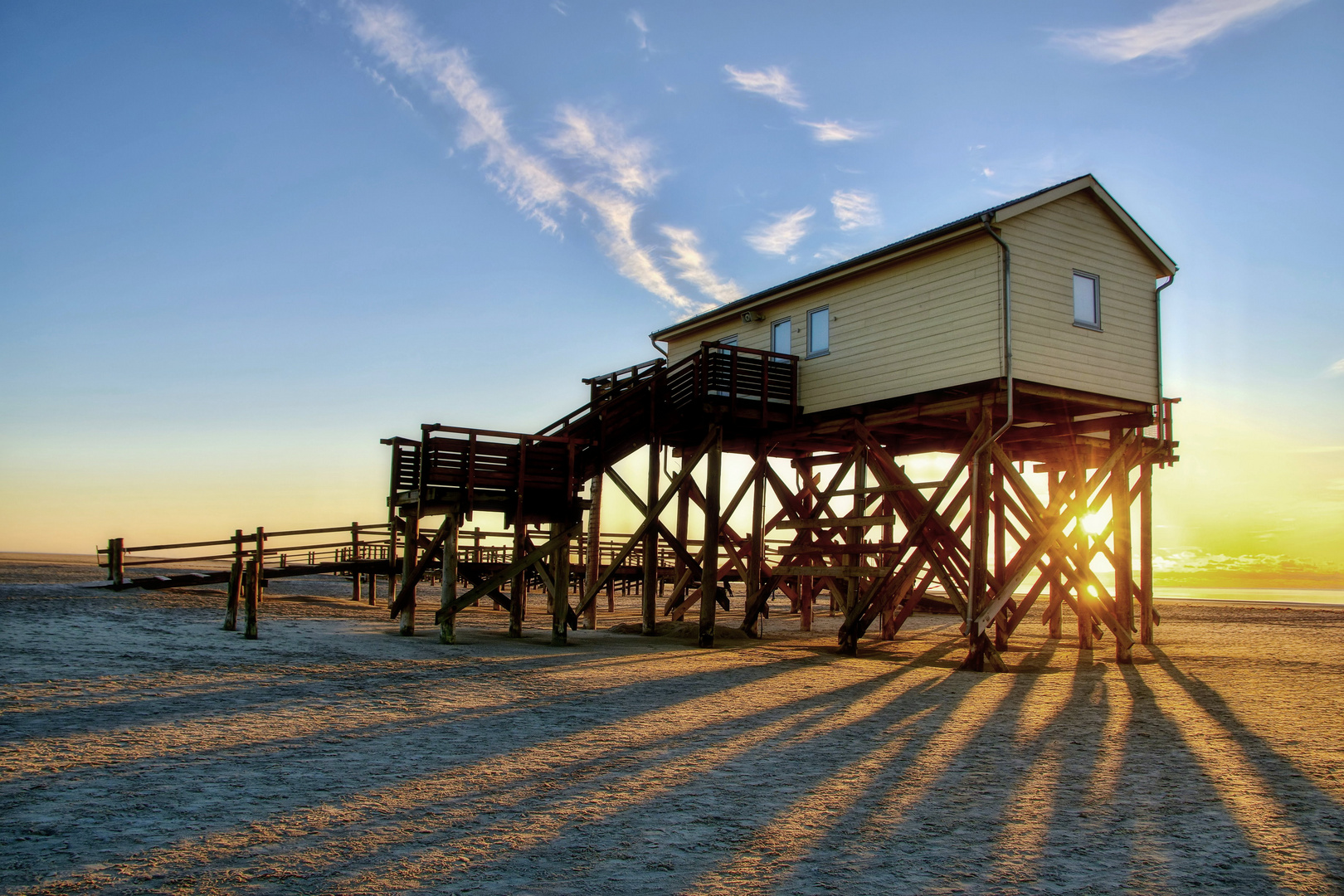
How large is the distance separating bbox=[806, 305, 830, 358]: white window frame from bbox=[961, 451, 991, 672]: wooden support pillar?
462 cm

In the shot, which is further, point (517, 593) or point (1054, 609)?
point (1054, 609)

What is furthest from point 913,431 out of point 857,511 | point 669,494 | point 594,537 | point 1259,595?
point 1259,595

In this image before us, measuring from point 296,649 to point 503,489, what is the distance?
4847 mm

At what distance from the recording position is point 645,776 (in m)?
8.33

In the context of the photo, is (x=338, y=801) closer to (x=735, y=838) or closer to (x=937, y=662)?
(x=735, y=838)

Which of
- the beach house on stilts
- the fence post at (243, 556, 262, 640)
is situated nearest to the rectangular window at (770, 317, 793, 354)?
the beach house on stilts

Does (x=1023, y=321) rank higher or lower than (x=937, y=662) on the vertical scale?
higher

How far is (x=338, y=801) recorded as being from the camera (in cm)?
730

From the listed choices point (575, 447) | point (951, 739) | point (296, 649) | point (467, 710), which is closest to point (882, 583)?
point (575, 447)

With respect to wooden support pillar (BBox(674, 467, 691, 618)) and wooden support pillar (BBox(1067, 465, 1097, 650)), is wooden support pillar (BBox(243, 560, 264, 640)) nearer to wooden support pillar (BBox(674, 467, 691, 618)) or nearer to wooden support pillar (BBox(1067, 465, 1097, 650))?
wooden support pillar (BBox(674, 467, 691, 618))

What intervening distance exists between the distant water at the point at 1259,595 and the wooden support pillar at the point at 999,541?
120ft

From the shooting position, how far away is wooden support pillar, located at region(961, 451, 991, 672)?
16.4m

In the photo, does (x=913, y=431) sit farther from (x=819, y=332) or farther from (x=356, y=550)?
(x=356, y=550)

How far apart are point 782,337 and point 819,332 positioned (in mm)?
1443
